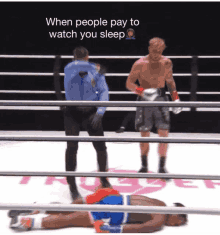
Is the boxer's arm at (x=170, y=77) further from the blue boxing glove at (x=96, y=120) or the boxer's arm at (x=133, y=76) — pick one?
the blue boxing glove at (x=96, y=120)

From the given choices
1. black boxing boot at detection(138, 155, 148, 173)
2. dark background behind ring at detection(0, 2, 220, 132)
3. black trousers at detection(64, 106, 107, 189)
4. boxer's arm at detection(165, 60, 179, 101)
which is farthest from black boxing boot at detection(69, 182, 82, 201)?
dark background behind ring at detection(0, 2, 220, 132)

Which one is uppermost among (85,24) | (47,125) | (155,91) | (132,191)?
(85,24)

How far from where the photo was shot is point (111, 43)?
440cm

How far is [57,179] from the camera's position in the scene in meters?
2.52

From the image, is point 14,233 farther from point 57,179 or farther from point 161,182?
point 161,182

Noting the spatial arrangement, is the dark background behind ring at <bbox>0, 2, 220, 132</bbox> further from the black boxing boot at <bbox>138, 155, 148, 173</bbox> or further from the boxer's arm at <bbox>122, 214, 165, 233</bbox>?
the boxer's arm at <bbox>122, 214, 165, 233</bbox>

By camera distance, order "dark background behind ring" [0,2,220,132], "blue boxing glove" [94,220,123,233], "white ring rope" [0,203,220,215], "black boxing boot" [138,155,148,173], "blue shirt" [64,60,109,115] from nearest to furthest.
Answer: "white ring rope" [0,203,220,215], "blue boxing glove" [94,220,123,233], "blue shirt" [64,60,109,115], "black boxing boot" [138,155,148,173], "dark background behind ring" [0,2,220,132]

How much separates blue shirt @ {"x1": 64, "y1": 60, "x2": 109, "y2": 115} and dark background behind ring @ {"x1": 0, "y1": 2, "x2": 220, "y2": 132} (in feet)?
8.45

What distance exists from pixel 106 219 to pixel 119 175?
515mm

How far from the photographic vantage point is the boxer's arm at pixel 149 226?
4.93ft

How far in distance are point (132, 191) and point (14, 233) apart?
1060mm

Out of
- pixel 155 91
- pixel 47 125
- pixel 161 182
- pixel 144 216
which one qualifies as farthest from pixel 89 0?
pixel 144 216

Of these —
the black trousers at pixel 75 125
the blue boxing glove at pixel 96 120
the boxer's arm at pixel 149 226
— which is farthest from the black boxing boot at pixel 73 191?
the boxer's arm at pixel 149 226

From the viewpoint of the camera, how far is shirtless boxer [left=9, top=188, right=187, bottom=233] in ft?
5.01
